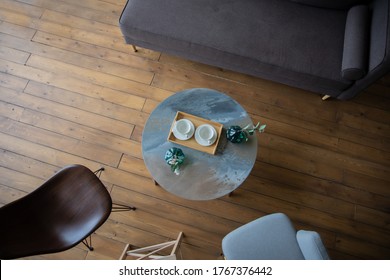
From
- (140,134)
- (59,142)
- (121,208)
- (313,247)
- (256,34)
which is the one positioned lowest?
(121,208)

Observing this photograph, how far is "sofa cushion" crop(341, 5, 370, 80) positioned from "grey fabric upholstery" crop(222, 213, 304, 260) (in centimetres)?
101

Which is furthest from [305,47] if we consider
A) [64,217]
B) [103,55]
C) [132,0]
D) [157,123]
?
[64,217]

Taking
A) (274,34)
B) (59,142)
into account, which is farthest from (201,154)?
(59,142)

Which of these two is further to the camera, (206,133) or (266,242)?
(206,133)

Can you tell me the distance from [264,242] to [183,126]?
30.7 inches

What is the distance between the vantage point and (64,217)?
152cm

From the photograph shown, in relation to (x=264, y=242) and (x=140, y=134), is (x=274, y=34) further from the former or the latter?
(x=264, y=242)

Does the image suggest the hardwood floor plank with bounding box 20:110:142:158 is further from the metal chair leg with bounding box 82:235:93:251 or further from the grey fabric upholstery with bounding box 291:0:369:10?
the grey fabric upholstery with bounding box 291:0:369:10

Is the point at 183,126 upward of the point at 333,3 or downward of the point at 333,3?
downward

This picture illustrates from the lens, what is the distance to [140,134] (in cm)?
211

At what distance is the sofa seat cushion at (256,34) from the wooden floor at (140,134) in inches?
11.4

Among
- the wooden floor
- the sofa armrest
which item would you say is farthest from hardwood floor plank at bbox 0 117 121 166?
the sofa armrest

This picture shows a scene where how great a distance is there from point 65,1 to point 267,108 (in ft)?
6.50

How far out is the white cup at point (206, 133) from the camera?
164 centimetres
